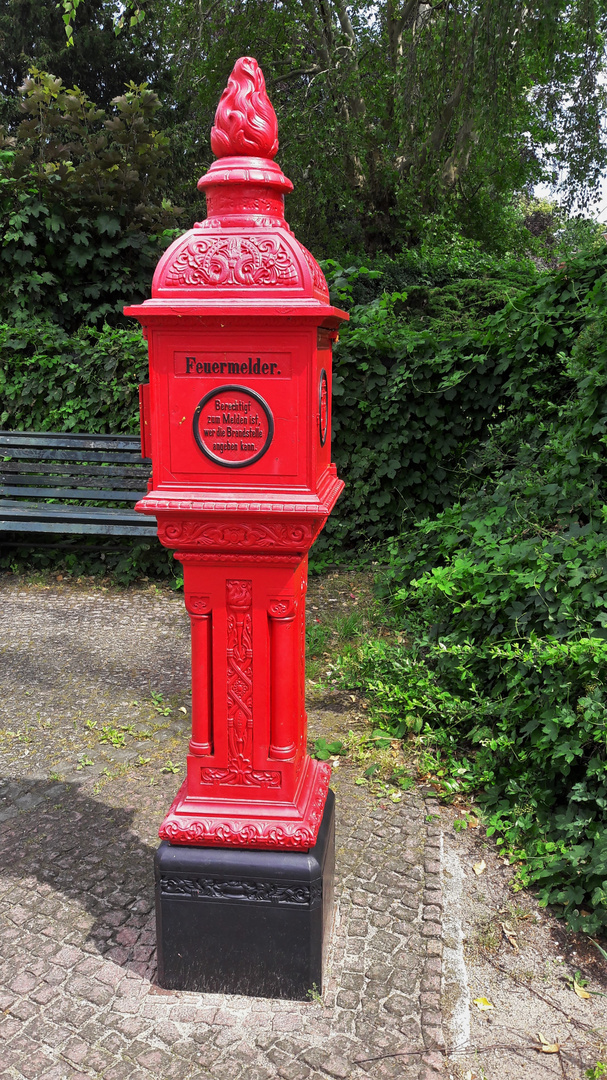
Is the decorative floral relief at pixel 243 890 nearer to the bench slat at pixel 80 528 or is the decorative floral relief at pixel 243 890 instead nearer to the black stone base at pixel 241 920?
the black stone base at pixel 241 920

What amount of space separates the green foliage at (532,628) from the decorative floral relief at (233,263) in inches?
72.4

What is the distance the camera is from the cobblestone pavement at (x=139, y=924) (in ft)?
7.18

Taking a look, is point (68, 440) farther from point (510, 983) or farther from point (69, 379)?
point (510, 983)

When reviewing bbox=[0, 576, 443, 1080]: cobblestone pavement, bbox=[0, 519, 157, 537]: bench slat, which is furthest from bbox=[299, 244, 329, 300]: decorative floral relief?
bbox=[0, 519, 157, 537]: bench slat

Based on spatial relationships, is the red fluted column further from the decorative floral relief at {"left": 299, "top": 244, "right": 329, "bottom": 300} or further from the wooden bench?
the wooden bench

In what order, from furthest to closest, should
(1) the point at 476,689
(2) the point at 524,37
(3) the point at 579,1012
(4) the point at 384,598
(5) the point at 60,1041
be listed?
(2) the point at 524,37 → (4) the point at 384,598 → (1) the point at 476,689 → (3) the point at 579,1012 → (5) the point at 60,1041

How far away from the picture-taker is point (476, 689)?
3736 millimetres

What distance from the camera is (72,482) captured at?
630cm

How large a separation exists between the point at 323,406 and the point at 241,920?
1610mm

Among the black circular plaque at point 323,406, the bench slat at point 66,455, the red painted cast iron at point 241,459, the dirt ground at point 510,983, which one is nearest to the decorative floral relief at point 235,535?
the red painted cast iron at point 241,459

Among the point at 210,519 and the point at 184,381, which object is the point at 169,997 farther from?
the point at 184,381

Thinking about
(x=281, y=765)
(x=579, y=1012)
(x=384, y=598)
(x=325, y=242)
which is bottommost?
(x=579, y=1012)

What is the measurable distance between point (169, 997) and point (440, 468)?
4.33 m

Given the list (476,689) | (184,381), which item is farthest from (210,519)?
(476,689)
